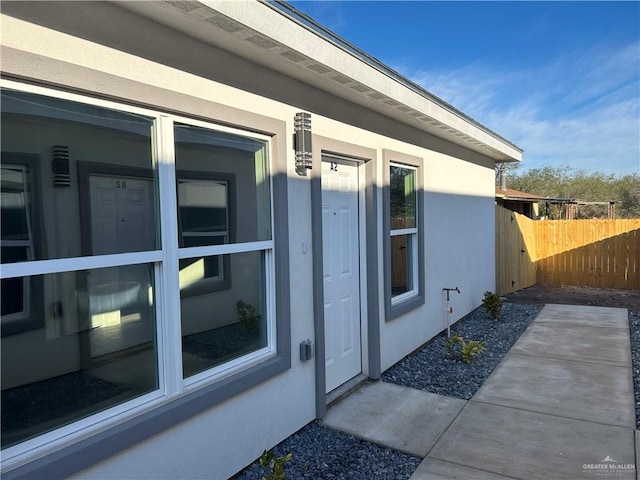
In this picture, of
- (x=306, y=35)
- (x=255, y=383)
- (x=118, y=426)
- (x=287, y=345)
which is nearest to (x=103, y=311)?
(x=118, y=426)

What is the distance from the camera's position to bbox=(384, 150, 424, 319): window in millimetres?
5172

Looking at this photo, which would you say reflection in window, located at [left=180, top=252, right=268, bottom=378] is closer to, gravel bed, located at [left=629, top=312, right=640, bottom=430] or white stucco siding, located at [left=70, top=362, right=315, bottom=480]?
white stucco siding, located at [left=70, top=362, right=315, bottom=480]

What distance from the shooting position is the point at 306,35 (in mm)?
3072

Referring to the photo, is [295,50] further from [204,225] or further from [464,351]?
[464,351]

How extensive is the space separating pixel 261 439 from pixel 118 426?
1261mm

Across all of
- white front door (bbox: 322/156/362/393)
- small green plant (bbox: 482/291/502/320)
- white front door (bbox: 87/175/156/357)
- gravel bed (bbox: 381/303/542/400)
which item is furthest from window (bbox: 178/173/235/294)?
small green plant (bbox: 482/291/502/320)

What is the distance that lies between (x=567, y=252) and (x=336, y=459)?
1068cm

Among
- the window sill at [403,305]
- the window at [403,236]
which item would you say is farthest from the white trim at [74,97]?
the window sill at [403,305]

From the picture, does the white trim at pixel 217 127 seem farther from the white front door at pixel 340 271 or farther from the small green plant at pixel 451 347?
the small green plant at pixel 451 347

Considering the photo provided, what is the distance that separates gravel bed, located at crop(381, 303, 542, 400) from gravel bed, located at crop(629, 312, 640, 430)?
1.39 m

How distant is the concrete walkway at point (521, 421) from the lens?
315 centimetres

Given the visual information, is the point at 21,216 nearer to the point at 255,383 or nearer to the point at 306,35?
the point at 255,383

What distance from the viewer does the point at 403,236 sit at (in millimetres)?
5656

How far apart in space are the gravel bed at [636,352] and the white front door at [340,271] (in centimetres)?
260
